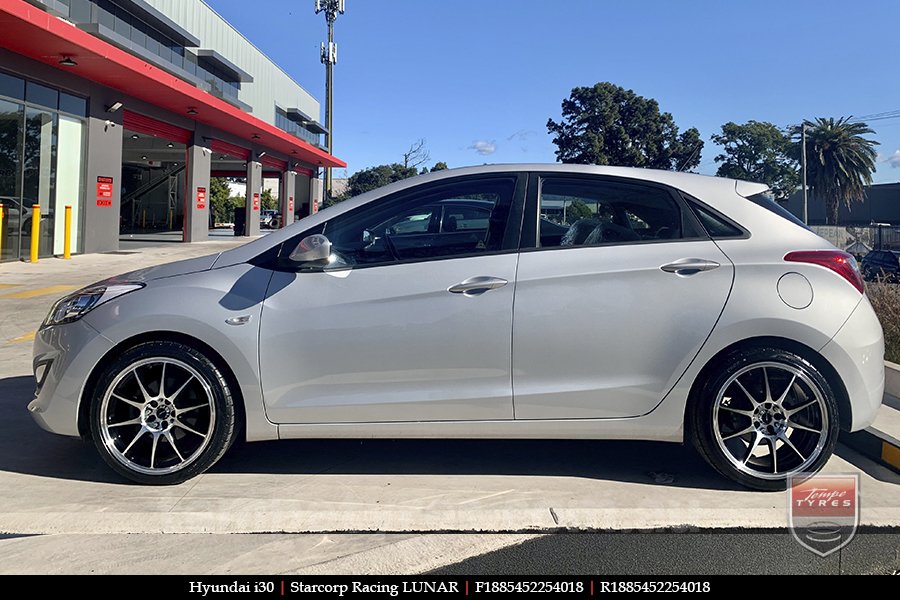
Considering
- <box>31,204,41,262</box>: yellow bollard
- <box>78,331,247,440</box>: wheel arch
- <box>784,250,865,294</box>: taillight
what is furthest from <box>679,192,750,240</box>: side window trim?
<box>31,204,41,262</box>: yellow bollard

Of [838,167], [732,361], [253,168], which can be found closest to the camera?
[732,361]

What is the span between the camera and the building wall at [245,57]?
3309cm

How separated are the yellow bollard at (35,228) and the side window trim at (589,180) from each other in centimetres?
1626

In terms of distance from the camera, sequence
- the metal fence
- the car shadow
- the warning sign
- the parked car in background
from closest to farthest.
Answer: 1. the car shadow
2. the parked car in background
3. the warning sign
4. the metal fence

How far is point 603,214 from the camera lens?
157 inches

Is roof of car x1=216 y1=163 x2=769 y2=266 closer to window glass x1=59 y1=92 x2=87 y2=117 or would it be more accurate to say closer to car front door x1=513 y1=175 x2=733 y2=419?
car front door x1=513 y1=175 x2=733 y2=419

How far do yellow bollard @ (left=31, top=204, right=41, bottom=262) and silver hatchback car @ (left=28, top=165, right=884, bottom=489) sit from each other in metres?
15.1

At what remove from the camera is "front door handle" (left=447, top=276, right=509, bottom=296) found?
3.70m

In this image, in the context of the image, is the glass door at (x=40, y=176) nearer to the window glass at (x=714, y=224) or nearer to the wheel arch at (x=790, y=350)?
the window glass at (x=714, y=224)
